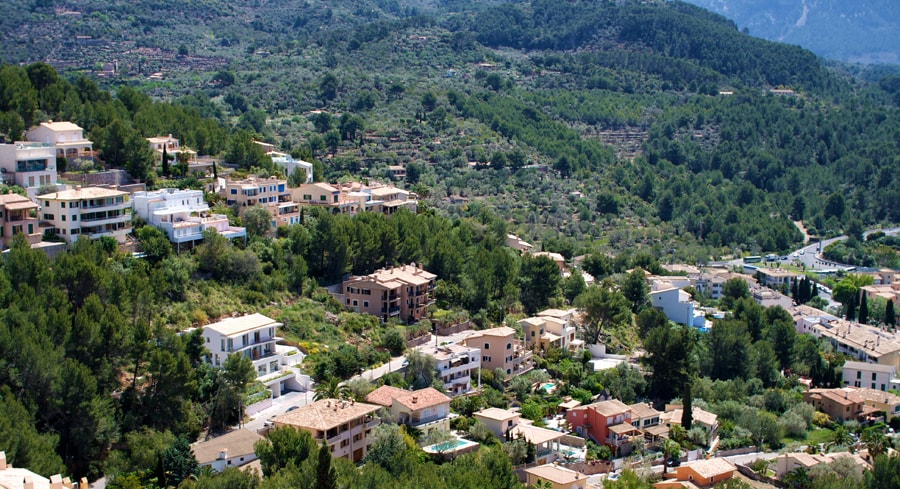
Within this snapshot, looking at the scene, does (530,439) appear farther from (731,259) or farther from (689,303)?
(731,259)

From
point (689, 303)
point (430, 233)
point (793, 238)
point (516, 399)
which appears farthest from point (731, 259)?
point (516, 399)

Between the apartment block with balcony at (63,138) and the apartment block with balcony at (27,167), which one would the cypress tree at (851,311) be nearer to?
the apartment block with balcony at (63,138)

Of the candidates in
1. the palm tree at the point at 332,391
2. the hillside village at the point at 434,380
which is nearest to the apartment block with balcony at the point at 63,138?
the hillside village at the point at 434,380

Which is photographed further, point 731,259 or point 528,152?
point 528,152

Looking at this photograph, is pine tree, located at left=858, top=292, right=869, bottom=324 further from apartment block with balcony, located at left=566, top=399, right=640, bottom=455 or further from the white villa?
the white villa

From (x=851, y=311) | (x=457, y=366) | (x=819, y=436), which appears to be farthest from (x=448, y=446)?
(x=851, y=311)

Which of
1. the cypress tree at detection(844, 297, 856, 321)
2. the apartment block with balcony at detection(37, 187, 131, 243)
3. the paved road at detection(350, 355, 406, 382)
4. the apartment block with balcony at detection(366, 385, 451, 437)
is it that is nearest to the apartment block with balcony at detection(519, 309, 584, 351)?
the paved road at detection(350, 355, 406, 382)
